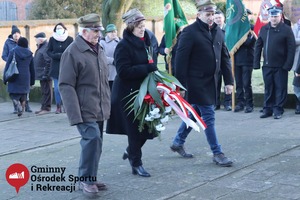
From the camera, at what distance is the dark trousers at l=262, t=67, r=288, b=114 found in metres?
11.1

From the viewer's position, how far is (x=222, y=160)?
7469mm

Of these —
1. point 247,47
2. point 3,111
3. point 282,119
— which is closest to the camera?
point 282,119

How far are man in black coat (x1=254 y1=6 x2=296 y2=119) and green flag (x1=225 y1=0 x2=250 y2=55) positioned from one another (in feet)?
2.60

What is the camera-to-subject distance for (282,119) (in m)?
10.9

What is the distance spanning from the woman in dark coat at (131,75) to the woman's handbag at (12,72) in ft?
19.6

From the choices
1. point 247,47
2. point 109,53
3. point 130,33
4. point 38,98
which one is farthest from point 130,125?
point 38,98

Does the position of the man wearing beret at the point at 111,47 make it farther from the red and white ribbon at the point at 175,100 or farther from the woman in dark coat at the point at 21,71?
the red and white ribbon at the point at 175,100

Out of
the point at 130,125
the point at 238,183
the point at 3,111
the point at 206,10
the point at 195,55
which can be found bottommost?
the point at 3,111

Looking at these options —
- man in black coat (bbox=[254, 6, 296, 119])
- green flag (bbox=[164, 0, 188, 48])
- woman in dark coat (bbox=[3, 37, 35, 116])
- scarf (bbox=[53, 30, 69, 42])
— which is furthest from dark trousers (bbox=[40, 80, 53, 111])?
man in black coat (bbox=[254, 6, 296, 119])

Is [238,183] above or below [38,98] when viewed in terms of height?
above

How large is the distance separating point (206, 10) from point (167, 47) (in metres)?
5.14

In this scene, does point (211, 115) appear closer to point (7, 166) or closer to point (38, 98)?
point (7, 166)

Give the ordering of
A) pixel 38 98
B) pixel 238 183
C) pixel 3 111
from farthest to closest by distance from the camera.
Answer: pixel 38 98 < pixel 3 111 < pixel 238 183

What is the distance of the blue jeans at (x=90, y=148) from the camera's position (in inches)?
248
